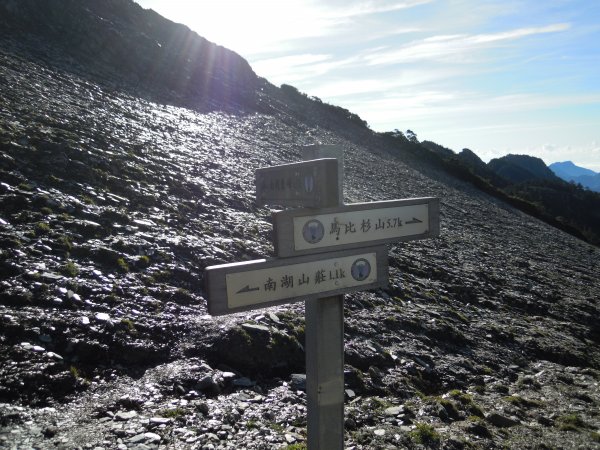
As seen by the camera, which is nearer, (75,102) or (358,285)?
(358,285)

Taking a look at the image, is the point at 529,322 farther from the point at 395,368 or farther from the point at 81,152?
the point at 81,152

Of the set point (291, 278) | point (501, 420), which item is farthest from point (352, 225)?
point (501, 420)

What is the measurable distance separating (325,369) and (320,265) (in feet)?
2.97

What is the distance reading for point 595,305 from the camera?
16.5 meters

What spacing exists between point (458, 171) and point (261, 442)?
41.2m

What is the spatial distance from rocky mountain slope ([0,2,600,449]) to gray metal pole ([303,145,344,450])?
185 cm

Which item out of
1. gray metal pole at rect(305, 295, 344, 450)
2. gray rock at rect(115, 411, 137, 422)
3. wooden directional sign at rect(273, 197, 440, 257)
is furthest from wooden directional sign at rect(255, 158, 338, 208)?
gray rock at rect(115, 411, 137, 422)

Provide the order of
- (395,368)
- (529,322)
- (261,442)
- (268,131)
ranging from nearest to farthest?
(261,442), (395,368), (529,322), (268,131)

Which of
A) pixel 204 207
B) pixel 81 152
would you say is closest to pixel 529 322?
pixel 204 207

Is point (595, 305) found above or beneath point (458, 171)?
beneath

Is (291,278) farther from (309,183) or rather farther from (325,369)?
(325,369)

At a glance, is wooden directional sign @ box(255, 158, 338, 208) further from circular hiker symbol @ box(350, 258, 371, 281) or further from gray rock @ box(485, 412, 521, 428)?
gray rock @ box(485, 412, 521, 428)

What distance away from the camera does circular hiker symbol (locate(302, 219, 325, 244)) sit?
4.01m

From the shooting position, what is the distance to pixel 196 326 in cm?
821
